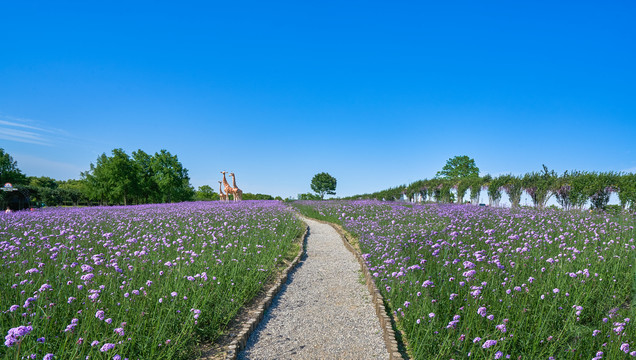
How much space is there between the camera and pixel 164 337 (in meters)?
3.71

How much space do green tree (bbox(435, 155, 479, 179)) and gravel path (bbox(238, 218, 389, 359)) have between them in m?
59.4

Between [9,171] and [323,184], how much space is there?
61163 mm

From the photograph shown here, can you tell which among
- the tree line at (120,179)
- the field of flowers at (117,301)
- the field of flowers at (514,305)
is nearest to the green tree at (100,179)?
the tree line at (120,179)

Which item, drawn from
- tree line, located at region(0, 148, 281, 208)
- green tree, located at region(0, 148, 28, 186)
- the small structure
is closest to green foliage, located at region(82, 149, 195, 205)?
tree line, located at region(0, 148, 281, 208)

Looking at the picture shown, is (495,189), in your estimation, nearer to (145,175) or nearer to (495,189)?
(495,189)

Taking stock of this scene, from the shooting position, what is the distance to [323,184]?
283 feet

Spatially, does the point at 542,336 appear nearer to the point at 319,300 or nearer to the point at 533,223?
the point at 319,300

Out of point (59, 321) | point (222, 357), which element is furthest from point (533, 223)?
point (59, 321)

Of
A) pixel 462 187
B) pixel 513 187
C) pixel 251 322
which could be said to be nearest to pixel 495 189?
pixel 513 187

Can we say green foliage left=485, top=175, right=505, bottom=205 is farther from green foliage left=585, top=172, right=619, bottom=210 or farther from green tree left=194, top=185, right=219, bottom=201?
green tree left=194, top=185, right=219, bottom=201

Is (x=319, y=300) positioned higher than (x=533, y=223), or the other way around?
(x=533, y=223)

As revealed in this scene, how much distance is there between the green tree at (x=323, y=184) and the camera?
8669 centimetres

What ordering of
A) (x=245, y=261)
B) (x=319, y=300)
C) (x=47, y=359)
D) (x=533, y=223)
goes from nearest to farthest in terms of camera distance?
(x=47, y=359) < (x=319, y=300) < (x=245, y=261) < (x=533, y=223)

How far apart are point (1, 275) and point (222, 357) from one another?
11.5 ft
